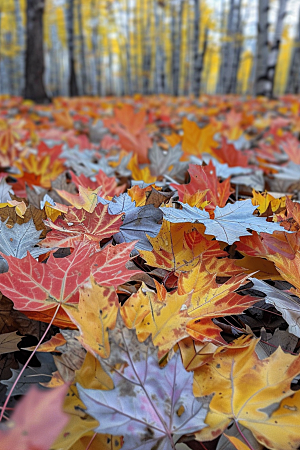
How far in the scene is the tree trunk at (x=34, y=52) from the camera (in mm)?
8680

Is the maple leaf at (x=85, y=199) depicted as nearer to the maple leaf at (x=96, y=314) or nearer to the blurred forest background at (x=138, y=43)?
the maple leaf at (x=96, y=314)

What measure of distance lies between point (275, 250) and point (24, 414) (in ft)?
1.99

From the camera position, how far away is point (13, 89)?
24219 mm

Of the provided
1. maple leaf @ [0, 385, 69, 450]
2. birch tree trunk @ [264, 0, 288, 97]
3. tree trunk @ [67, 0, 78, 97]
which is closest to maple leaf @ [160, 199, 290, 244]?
maple leaf @ [0, 385, 69, 450]

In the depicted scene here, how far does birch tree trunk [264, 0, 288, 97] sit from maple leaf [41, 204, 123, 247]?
894 centimetres

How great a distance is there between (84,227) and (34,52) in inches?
367

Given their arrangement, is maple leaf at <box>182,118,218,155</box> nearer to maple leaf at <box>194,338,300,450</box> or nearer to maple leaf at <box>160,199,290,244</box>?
Result: maple leaf at <box>160,199,290,244</box>

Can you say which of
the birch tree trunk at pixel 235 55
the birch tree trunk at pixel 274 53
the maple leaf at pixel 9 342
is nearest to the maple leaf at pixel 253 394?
the maple leaf at pixel 9 342

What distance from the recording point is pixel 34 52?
28.6 ft

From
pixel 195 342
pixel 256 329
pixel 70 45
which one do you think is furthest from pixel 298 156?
pixel 70 45

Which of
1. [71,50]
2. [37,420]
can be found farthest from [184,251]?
[71,50]

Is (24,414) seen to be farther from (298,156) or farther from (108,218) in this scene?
(298,156)

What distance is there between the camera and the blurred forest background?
895 cm

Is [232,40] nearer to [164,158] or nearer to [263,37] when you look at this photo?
→ [263,37]
